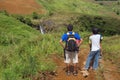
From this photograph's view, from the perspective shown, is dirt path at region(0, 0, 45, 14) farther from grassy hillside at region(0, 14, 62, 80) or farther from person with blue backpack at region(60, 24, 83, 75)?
person with blue backpack at region(60, 24, 83, 75)

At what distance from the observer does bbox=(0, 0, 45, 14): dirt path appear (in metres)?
50.9

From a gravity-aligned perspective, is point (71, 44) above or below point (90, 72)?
above

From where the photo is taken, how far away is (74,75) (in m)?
11.0

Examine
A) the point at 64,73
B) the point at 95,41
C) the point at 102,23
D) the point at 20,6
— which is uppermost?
the point at 95,41

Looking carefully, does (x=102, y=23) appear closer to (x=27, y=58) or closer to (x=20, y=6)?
(x=20, y=6)

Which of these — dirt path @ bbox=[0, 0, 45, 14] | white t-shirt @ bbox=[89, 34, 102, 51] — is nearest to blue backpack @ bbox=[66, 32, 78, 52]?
white t-shirt @ bbox=[89, 34, 102, 51]

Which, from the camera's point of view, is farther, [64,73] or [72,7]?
[72,7]

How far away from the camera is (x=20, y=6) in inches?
2130

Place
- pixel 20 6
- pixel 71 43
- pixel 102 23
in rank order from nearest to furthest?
1. pixel 71 43
2. pixel 102 23
3. pixel 20 6

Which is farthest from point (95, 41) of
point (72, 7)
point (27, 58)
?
point (72, 7)

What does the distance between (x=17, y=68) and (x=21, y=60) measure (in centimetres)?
94

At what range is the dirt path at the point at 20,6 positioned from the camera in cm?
5092

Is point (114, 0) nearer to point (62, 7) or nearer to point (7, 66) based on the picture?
point (62, 7)

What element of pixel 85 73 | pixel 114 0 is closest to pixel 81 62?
pixel 85 73
